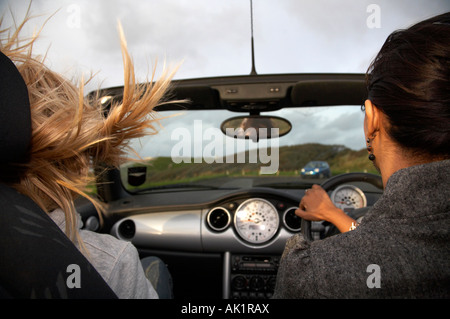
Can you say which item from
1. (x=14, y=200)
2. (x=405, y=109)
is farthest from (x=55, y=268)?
(x=405, y=109)

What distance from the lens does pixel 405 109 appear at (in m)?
1.10

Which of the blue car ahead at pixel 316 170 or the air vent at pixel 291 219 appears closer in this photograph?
the air vent at pixel 291 219

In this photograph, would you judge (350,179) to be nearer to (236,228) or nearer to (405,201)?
(236,228)

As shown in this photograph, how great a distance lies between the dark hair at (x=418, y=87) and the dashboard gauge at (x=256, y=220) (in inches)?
95.0

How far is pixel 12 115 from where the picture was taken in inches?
32.5

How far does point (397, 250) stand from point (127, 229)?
3384 millimetres

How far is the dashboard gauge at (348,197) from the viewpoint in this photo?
3275 millimetres

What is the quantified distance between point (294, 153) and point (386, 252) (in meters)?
3.58

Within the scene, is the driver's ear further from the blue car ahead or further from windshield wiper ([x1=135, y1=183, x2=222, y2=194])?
windshield wiper ([x1=135, y1=183, x2=222, y2=194])

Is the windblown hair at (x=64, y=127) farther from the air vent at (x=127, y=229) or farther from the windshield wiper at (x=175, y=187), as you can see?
the windshield wiper at (x=175, y=187)
